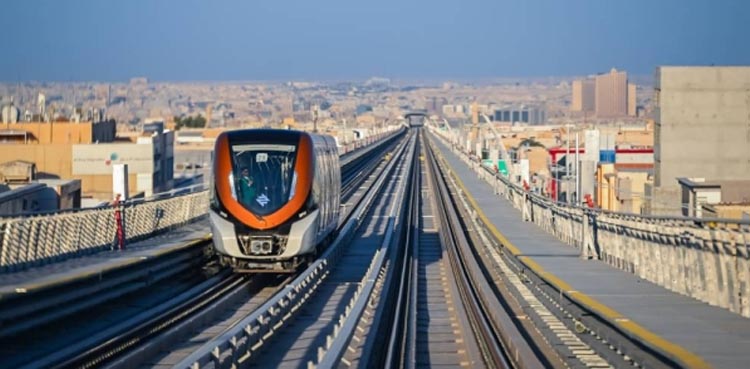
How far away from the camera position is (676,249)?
16.5 m

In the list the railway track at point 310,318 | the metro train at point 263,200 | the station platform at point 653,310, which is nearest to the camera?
the station platform at point 653,310

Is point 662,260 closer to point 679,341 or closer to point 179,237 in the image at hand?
point 679,341

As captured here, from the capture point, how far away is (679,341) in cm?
1188

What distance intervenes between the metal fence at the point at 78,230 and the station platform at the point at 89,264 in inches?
6.9

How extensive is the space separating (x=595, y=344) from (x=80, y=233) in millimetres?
11422

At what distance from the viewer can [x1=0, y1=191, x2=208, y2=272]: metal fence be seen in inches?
733

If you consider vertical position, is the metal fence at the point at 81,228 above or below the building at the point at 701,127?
below

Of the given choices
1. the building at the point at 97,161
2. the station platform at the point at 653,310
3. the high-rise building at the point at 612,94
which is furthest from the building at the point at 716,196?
the high-rise building at the point at 612,94

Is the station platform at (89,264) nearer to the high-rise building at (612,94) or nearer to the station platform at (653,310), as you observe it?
the station platform at (653,310)

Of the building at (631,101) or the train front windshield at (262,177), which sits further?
the building at (631,101)

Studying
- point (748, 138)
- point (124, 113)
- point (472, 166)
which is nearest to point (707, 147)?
point (748, 138)

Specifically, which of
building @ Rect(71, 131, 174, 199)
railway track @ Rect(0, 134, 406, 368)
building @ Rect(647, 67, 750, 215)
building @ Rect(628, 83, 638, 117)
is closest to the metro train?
railway track @ Rect(0, 134, 406, 368)

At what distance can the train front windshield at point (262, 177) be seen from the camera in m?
21.6

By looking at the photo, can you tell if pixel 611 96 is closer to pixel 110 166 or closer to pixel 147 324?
pixel 110 166
